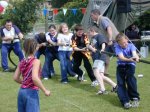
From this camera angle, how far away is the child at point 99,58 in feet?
31.1

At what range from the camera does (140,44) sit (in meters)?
20.4

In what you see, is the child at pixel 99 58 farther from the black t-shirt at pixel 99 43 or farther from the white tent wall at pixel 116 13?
the white tent wall at pixel 116 13

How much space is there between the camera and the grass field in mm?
8252

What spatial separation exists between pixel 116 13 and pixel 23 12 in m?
4.63

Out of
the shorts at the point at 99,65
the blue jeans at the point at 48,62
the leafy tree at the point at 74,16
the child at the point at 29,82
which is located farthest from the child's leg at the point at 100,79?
the leafy tree at the point at 74,16

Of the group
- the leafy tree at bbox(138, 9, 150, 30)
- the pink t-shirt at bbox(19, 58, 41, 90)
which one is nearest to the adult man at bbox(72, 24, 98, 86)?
the pink t-shirt at bbox(19, 58, 41, 90)

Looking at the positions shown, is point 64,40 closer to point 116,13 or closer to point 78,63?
point 78,63

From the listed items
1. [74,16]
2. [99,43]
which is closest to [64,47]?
[99,43]

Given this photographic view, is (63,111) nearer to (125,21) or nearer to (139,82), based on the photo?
(139,82)

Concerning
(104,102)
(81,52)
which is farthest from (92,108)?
(81,52)

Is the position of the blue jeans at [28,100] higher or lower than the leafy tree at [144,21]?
higher

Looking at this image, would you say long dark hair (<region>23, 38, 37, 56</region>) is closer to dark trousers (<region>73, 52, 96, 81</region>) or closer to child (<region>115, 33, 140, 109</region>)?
child (<region>115, 33, 140, 109</region>)

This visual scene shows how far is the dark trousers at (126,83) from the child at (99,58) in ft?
3.65

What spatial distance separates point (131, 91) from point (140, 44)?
1234 centimetres
